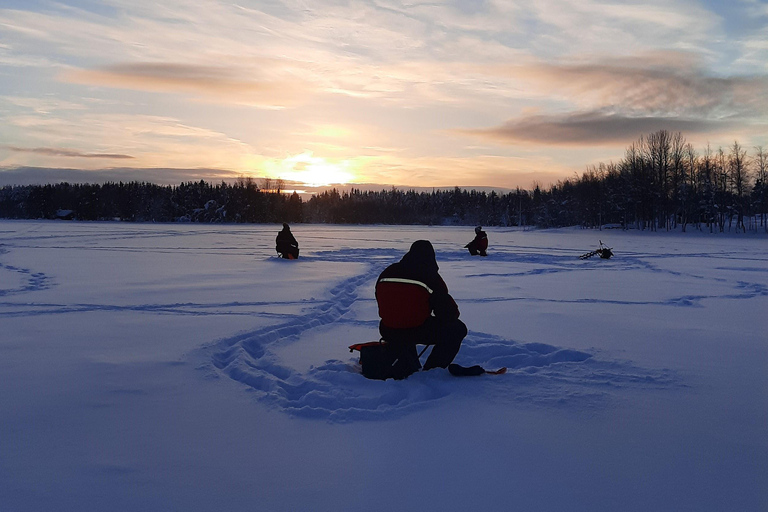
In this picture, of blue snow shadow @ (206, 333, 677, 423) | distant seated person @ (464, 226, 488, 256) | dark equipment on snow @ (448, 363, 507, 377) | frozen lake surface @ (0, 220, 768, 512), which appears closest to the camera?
frozen lake surface @ (0, 220, 768, 512)

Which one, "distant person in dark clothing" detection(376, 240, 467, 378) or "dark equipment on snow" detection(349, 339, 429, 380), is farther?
"dark equipment on snow" detection(349, 339, 429, 380)

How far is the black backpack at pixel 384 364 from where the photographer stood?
4.53 metres

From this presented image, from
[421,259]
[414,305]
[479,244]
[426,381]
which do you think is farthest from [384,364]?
[479,244]

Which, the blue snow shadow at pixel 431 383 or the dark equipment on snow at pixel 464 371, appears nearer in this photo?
the blue snow shadow at pixel 431 383

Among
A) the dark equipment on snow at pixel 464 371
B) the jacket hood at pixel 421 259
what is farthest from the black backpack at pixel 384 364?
the jacket hood at pixel 421 259

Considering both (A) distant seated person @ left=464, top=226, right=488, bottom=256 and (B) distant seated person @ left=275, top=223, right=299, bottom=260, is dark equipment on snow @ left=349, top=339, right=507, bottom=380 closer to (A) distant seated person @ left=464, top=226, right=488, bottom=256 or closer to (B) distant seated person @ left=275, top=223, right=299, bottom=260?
(B) distant seated person @ left=275, top=223, right=299, bottom=260

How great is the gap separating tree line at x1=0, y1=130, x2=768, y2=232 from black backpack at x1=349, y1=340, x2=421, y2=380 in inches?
2540

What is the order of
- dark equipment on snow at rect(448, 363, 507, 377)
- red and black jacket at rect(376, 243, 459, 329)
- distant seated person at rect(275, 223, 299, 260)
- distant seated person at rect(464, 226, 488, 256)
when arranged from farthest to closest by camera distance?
distant seated person at rect(464, 226, 488, 256), distant seated person at rect(275, 223, 299, 260), dark equipment on snow at rect(448, 363, 507, 377), red and black jacket at rect(376, 243, 459, 329)

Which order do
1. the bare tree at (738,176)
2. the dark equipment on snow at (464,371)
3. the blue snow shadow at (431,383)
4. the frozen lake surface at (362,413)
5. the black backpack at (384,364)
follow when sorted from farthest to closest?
the bare tree at (738,176) < the dark equipment on snow at (464,371) < the black backpack at (384,364) < the blue snow shadow at (431,383) < the frozen lake surface at (362,413)

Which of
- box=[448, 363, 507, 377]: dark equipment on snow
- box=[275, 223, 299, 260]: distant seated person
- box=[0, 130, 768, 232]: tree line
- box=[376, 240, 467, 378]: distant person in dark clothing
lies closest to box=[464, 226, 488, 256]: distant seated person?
box=[275, 223, 299, 260]: distant seated person

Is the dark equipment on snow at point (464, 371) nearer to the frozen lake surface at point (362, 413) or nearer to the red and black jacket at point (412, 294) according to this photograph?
the frozen lake surface at point (362, 413)

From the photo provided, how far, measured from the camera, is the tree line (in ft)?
218

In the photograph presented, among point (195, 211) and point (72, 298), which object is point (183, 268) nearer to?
point (72, 298)

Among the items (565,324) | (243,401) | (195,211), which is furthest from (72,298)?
(195,211)
